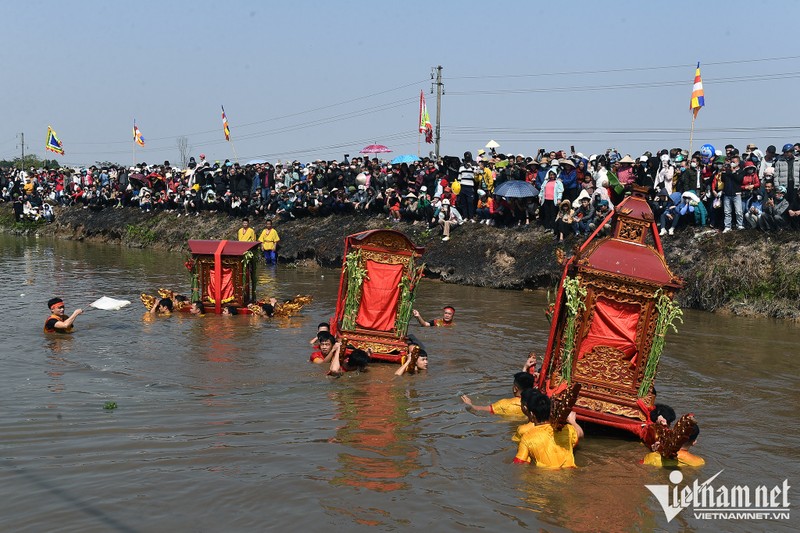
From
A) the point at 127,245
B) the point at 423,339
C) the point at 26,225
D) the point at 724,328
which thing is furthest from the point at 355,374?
the point at 26,225

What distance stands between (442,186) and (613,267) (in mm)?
16544

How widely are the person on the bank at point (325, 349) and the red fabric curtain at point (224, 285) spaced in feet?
16.7

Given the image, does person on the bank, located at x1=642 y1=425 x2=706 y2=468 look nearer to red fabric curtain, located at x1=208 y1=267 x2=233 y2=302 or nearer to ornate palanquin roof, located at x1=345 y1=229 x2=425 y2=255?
ornate palanquin roof, located at x1=345 y1=229 x2=425 y2=255

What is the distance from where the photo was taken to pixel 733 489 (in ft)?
27.8

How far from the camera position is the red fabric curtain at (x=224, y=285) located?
18172 millimetres

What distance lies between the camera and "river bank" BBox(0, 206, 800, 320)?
60.2 feet

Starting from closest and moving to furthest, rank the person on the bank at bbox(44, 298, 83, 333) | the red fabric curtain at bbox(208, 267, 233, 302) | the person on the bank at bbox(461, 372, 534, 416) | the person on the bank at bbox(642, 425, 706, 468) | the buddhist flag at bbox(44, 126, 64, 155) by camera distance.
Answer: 1. the person on the bank at bbox(642, 425, 706, 468)
2. the person on the bank at bbox(461, 372, 534, 416)
3. the person on the bank at bbox(44, 298, 83, 333)
4. the red fabric curtain at bbox(208, 267, 233, 302)
5. the buddhist flag at bbox(44, 126, 64, 155)

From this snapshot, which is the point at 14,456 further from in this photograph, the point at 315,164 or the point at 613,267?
the point at 315,164

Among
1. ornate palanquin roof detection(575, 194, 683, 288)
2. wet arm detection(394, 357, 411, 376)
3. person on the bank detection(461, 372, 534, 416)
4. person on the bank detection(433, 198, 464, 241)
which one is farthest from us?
person on the bank detection(433, 198, 464, 241)

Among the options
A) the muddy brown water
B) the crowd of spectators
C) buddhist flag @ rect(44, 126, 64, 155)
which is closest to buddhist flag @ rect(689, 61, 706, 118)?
the crowd of spectators

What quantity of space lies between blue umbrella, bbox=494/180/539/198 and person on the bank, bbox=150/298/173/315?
30.6ft

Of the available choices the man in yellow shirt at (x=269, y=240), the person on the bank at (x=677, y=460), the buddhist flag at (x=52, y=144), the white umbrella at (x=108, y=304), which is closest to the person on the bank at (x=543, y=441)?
the person on the bank at (x=677, y=460)

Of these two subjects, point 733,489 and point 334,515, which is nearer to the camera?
point 334,515

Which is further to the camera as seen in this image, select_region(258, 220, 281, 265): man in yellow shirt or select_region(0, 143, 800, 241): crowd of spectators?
select_region(258, 220, 281, 265): man in yellow shirt
